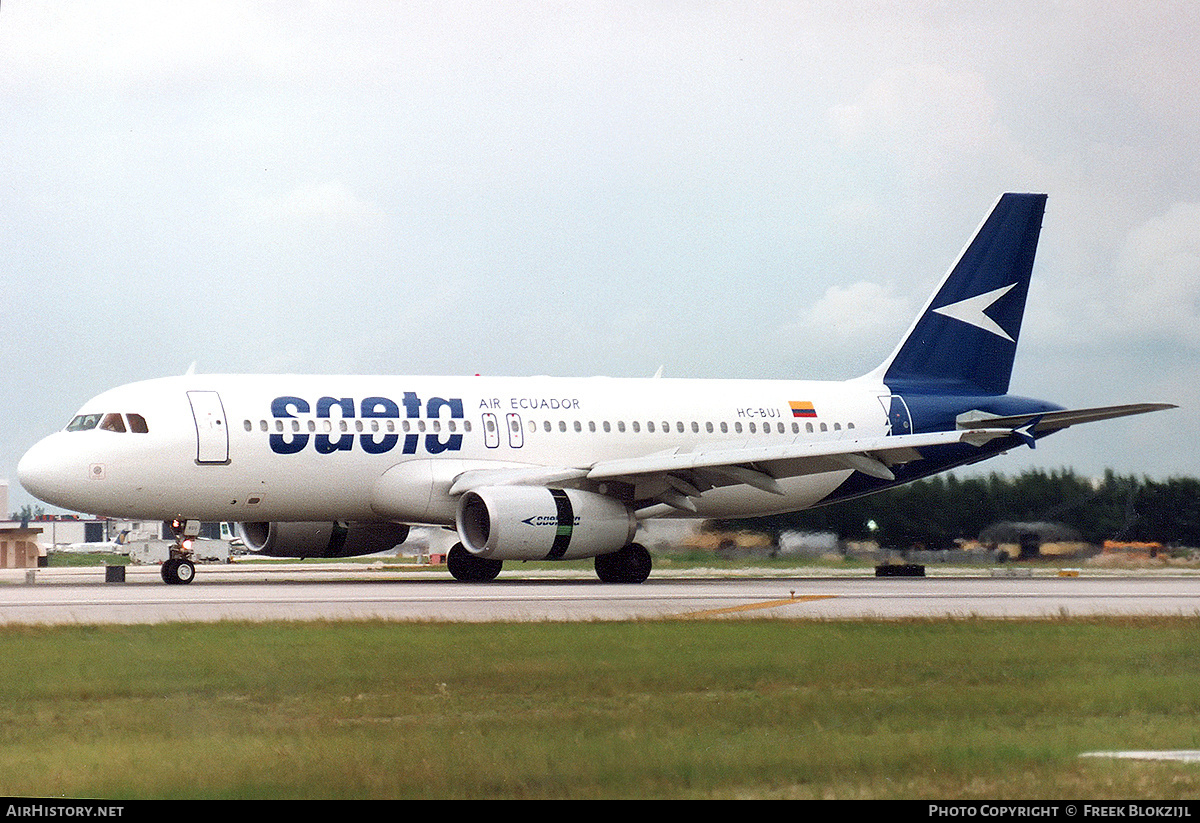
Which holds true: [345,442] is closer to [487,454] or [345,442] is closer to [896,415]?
[487,454]

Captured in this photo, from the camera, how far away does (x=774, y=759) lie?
988cm

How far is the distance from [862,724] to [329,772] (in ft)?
12.6

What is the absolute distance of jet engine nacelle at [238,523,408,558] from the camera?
1292 inches

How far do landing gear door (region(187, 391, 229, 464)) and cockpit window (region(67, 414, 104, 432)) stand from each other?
1689mm

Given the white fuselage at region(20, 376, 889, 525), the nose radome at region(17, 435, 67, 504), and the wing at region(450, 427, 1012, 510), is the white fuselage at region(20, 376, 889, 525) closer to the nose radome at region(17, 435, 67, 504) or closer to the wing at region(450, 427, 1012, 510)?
the nose radome at region(17, 435, 67, 504)

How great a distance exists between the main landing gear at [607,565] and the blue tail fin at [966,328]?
29.0 ft

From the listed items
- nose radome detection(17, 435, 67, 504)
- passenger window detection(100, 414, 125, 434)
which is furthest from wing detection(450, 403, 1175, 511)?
nose radome detection(17, 435, 67, 504)

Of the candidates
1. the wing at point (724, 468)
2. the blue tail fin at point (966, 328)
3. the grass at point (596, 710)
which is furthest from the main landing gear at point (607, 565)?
the grass at point (596, 710)

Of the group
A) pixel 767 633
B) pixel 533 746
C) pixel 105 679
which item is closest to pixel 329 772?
pixel 533 746

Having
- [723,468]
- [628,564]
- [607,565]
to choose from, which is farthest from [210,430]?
[723,468]

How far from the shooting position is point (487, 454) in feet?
104

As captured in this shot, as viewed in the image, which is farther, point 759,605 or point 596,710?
point 759,605

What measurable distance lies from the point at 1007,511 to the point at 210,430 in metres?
16.0

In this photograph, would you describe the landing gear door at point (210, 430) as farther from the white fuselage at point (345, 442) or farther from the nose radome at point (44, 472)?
the nose radome at point (44, 472)
